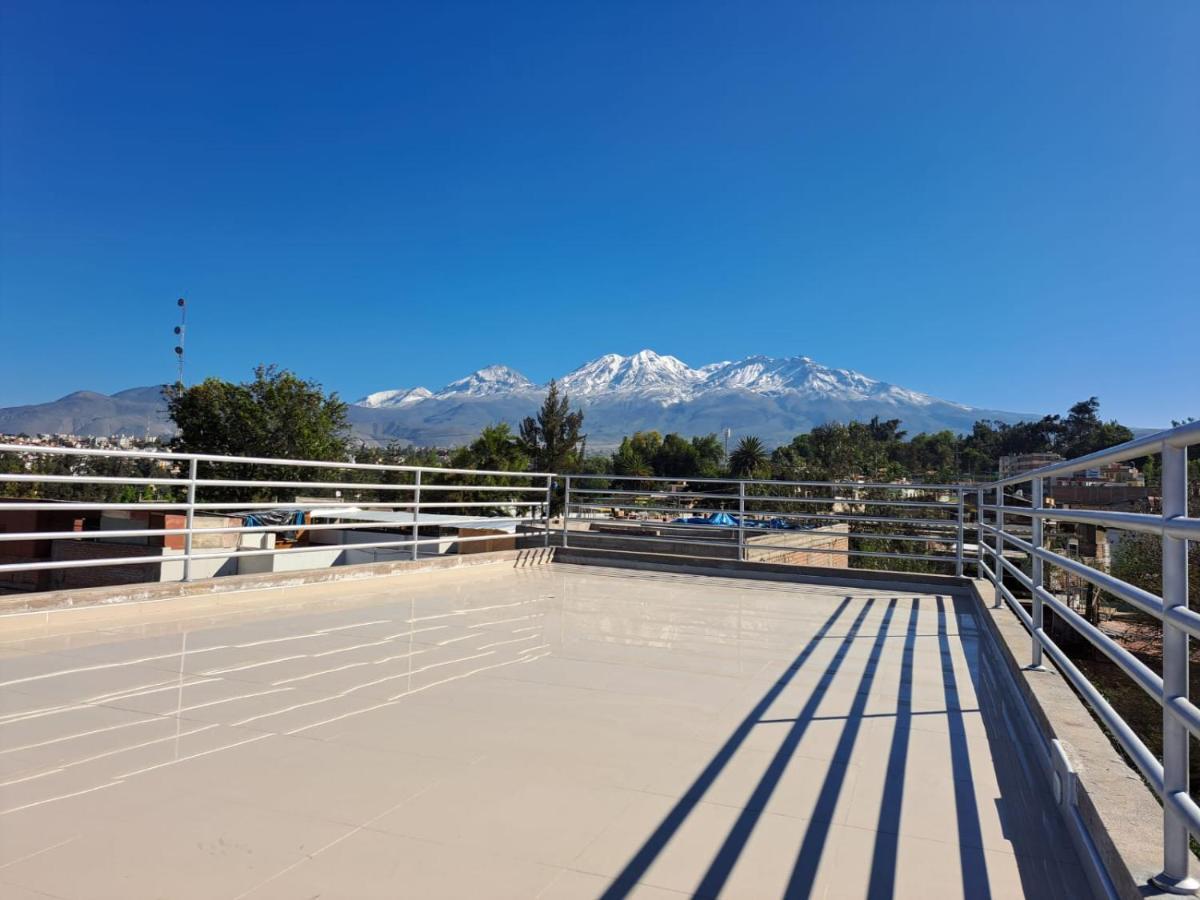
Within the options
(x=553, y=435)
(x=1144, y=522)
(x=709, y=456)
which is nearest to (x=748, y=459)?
(x=709, y=456)

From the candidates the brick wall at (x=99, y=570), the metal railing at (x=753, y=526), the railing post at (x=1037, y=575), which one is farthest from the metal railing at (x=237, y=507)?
the railing post at (x=1037, y=575)

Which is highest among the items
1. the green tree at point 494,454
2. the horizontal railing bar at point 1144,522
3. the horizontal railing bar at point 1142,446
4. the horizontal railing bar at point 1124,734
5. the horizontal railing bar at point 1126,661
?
the green tree at point 494,454

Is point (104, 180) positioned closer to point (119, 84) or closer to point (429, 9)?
point (119, 84)

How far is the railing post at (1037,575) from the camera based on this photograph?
9.43 ft

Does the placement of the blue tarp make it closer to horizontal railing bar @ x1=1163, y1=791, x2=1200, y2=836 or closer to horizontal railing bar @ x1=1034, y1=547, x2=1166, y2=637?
horizontal railing bar @ x1=1034, y1=547, x2=1166, y2=637

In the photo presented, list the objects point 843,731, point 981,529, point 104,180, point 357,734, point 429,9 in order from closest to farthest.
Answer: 1. point 357,734
2. point 843,731
3. point 981,529
4. point 429,9
5. point 104,180

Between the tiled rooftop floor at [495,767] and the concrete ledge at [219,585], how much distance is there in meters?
0.14

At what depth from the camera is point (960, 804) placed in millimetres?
1969

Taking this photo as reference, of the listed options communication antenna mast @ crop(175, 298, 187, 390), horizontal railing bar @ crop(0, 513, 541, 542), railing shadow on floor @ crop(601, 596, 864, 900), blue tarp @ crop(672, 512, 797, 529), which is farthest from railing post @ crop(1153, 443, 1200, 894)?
communication antenna mast @ crop(175, 298, 187, 390)

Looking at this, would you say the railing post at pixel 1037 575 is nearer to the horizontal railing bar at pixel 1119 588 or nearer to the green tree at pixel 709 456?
the horizontal railing bar at pixel 1119 588

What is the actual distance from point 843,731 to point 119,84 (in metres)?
38.1

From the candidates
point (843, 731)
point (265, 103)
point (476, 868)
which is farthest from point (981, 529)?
point (265, 103)

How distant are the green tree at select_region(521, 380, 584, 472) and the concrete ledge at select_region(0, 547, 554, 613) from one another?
110 feet

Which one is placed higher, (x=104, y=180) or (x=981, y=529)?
(x=104, y=180)
